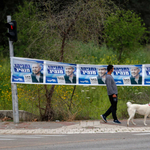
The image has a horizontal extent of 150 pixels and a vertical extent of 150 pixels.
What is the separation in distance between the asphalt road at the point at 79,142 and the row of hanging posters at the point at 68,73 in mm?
2726

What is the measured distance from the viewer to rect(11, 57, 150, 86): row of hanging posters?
10.3 meters

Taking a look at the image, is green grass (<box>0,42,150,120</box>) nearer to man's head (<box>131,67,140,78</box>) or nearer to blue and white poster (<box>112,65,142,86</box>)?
blue and white poster (<box>112,65,142,86</box>)

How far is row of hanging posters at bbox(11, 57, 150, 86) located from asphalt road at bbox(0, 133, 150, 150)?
2726 mm

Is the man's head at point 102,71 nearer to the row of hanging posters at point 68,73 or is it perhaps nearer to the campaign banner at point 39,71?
the row of hanging posters at point 68,73

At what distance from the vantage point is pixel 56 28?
10.8m

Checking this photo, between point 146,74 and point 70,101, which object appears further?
point 70,101

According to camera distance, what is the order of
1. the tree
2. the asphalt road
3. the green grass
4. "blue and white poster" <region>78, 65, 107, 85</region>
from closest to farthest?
1. the asphalt road
2. "blue and white poster" <region>78, 65, 107, 85</region>
3. the green grass
4. the tree

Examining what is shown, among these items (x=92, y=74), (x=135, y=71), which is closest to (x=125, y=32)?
(x=135, y=71)

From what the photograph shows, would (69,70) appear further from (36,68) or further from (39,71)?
(36,68)

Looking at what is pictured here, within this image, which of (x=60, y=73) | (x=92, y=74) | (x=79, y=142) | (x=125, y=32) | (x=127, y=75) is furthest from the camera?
(x=125, y=32)

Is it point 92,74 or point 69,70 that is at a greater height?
point 69,70

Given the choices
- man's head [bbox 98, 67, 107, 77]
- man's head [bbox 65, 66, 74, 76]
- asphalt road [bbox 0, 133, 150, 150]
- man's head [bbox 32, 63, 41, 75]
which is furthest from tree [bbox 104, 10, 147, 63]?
asphalt road [bbox 0, 133, 150, 150]

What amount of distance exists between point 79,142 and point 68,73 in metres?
3.80

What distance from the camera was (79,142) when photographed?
7219 mm
